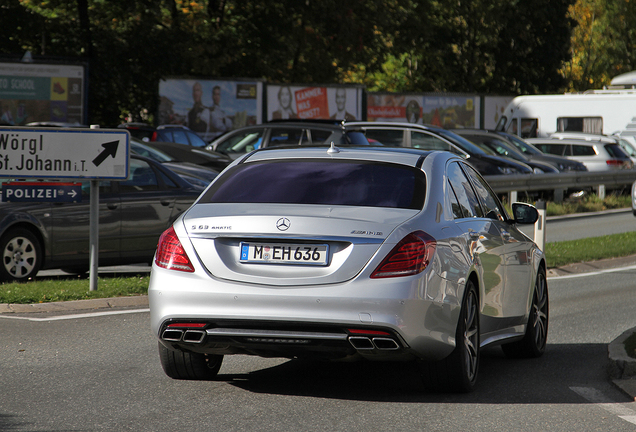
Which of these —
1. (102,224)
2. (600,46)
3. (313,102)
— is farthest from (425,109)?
(600,46)

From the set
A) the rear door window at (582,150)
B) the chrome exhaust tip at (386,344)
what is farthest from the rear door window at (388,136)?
the chrome exhaust tip at (386,344)

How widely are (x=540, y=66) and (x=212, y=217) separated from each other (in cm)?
4808

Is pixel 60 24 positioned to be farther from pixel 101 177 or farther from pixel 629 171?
pixel 101 177

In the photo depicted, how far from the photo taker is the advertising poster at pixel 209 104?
33.8m

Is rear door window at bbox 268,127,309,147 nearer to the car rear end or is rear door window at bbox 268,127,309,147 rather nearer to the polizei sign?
the polizei sign

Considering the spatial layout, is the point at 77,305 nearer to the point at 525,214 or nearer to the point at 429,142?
the point at 525,214

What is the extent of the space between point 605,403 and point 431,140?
55.1 feet

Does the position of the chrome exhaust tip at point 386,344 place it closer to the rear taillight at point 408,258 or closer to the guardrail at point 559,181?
the rear taillight at point 408,258

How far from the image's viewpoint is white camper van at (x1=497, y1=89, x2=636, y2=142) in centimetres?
3347

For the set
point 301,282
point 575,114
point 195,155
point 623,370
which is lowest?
point 623,370

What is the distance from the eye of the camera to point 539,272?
7887mm

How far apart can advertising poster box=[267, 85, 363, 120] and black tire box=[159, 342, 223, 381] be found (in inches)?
1135

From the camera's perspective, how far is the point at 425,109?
39.2m

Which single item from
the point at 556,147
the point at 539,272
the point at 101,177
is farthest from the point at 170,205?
the point at 556,147
